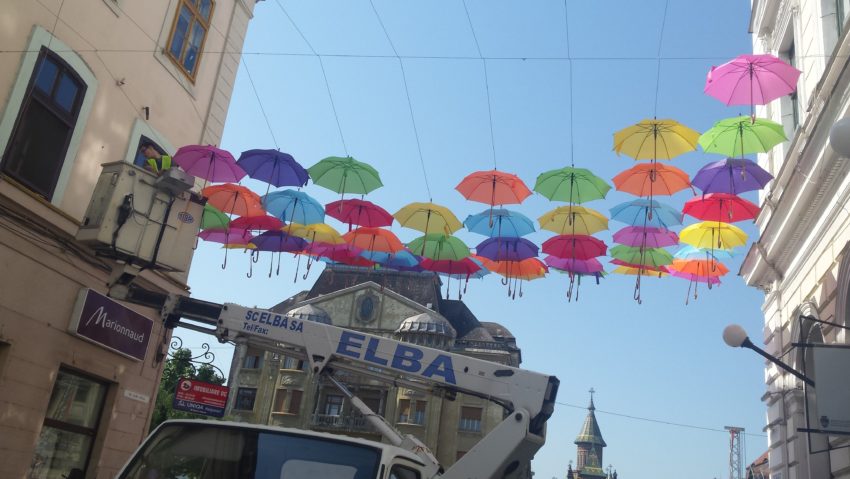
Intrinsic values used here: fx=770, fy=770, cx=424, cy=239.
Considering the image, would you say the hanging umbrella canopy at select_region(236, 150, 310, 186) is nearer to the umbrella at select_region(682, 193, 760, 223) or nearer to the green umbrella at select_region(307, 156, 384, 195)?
the green umbrella at select_region(307, 156, 384, 195)

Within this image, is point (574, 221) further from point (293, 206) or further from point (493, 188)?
point (293, 206)

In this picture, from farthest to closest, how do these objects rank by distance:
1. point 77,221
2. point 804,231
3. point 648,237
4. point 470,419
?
1. point 470,419
2. point 648,237
3. point 804,231
4. point 77,221

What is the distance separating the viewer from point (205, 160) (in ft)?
40.7

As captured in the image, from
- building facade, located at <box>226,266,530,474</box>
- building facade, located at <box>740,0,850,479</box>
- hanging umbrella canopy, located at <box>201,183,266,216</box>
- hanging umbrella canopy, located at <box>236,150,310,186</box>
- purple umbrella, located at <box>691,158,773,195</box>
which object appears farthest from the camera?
building facade, located at <box>226,266,530,474</box>

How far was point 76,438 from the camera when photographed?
1155 cm

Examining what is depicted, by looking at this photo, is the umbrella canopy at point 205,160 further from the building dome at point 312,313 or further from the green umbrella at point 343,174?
the building dome at point 312,313

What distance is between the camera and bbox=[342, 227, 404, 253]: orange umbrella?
1477cm

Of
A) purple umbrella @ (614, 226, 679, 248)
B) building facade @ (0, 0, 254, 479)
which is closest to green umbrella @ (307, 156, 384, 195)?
building facade @ (0, 0, 254, 479)

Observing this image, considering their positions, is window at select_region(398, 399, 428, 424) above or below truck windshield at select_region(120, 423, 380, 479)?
above

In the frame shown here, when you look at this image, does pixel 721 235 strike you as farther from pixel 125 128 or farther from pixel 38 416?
pixel 38 416

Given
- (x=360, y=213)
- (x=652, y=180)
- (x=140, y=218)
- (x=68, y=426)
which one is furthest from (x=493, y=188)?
(x=68, y=426)

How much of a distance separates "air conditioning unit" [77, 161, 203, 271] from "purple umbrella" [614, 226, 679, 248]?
7.46 m

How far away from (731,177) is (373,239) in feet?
21.4

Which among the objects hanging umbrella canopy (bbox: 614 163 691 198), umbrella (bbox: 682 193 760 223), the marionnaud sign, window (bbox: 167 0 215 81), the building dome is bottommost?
the marionnaud sign
